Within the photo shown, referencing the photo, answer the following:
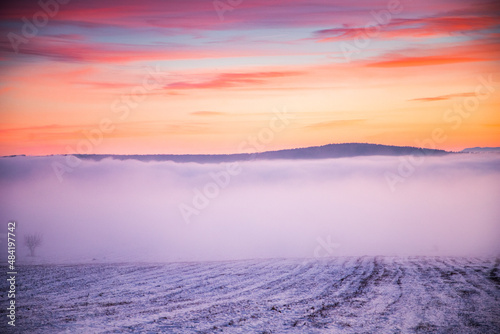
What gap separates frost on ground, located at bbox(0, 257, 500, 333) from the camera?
656 inches

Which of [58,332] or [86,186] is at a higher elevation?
[86,186]

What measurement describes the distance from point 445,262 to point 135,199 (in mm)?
146773

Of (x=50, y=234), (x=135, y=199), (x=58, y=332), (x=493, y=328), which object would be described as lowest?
(x=493, y=328)

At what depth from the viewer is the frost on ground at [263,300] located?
16656mm

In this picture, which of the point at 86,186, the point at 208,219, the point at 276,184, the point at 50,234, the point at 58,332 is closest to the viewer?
the point at 58,332

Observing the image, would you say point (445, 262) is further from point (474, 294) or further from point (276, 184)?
point (276, 184)

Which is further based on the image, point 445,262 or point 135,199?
point 135,199

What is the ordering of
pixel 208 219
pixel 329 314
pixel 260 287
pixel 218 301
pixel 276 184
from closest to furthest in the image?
1. pixel 329 314
2. pixel 218 301
3. pixel 260 287
4. pixel 208 219
5. pixel 276 184

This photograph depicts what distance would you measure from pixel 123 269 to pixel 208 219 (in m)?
95.6

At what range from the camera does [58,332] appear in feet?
51.5

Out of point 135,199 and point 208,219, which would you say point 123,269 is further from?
point 135,199

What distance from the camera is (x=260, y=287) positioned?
2495 cm

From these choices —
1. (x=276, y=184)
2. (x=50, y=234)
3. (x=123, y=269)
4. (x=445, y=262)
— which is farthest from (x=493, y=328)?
(x=276, y=184)

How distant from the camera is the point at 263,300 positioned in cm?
2125
